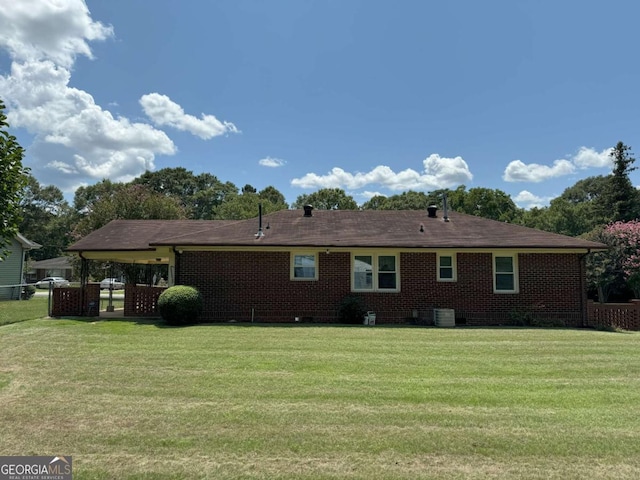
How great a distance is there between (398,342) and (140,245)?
10921mm

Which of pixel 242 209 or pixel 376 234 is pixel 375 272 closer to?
pixel 376 234

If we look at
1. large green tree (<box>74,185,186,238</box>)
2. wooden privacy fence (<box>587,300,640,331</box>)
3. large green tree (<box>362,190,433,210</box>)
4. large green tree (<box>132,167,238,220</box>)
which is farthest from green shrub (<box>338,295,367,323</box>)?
large green tree (<box>132,167,238,220</box>)

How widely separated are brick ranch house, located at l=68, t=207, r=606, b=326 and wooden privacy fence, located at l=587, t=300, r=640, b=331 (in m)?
0.42

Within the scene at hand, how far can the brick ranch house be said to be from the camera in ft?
48.2

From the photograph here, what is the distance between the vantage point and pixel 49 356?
27.6ft

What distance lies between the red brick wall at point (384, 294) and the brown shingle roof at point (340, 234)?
0.55m

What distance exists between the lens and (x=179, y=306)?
13.0 m

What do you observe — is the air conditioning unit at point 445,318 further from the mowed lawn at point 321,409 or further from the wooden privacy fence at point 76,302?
the wooden privacy fence at point 76,302

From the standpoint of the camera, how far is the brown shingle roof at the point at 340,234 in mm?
14648

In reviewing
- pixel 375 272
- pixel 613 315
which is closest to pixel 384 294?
pixel 375 272

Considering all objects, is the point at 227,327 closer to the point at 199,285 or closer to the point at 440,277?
the point at 199,285

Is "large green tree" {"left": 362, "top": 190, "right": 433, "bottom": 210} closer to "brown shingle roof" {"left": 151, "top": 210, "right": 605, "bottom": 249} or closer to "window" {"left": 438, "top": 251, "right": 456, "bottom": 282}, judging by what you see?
"brown shingle roof" {"left": 151, "top": 210, "right": 605, "bottom": 249}

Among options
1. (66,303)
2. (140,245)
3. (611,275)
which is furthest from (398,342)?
(611,275)

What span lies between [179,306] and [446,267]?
9011 millimetres
